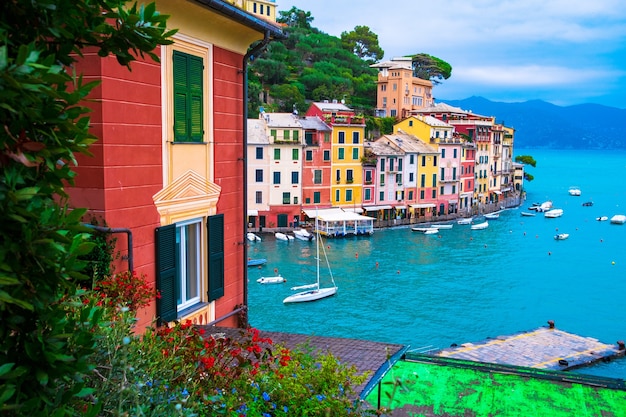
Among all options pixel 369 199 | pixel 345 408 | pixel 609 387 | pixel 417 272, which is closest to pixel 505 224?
pixel 369 199

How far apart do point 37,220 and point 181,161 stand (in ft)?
18.7

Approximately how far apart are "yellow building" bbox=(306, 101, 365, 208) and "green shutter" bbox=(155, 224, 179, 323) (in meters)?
47.6

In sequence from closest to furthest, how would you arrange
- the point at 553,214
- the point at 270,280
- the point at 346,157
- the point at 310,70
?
the point at 270,280, the point at 346,157, the point at 553,214, the point at 310,70

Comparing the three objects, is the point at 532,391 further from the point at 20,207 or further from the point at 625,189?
the point at 625,189

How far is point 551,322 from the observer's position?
3089 cm

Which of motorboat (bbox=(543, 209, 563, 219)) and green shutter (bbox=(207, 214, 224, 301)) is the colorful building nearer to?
green shutter (bbox=(207, 214, 224, 301))

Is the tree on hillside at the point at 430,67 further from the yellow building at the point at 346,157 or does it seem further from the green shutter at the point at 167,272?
the green shutter at the point at 167,272

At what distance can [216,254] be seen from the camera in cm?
876

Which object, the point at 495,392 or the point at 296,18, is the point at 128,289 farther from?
the point at 296,18

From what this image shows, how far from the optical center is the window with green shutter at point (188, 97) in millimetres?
7578

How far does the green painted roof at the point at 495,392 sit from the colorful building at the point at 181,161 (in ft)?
9.70

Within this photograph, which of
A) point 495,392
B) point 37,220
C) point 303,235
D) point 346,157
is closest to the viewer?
point 37,220

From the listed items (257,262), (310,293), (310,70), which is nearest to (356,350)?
(310,293)

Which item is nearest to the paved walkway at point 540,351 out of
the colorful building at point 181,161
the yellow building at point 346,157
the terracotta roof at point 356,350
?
the terracotta roof at point 356,350
